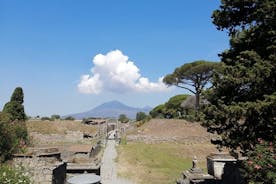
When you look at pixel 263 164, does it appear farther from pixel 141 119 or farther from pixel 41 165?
pixel 141 119

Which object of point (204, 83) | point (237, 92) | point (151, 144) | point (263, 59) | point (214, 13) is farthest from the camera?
point (204, 83)

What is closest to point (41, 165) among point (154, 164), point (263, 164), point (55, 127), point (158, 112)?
point (263, 164)

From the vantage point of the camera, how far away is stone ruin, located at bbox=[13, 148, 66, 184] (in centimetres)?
954

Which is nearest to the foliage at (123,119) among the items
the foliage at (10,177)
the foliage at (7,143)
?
the foliage at (7,143)

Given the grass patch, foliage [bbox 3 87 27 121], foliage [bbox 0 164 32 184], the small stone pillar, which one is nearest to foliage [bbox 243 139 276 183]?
foliage [bbox 0 164 32 184]

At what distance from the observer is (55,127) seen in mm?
43031

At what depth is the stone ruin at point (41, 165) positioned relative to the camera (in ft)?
31.3

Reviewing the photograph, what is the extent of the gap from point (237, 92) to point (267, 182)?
388 cm

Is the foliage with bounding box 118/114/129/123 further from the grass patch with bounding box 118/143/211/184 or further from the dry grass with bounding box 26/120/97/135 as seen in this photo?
the grass patch with bounding box 118/143/211/184

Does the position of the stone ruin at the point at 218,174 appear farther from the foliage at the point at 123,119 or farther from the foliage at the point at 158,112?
the foliage at the point at 123,119

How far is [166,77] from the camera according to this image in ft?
162

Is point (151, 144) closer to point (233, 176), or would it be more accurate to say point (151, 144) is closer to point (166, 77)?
point (166, 77)

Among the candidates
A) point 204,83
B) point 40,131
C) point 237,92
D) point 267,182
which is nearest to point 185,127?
point 204,83

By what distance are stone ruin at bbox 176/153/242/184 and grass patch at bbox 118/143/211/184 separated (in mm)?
1627
